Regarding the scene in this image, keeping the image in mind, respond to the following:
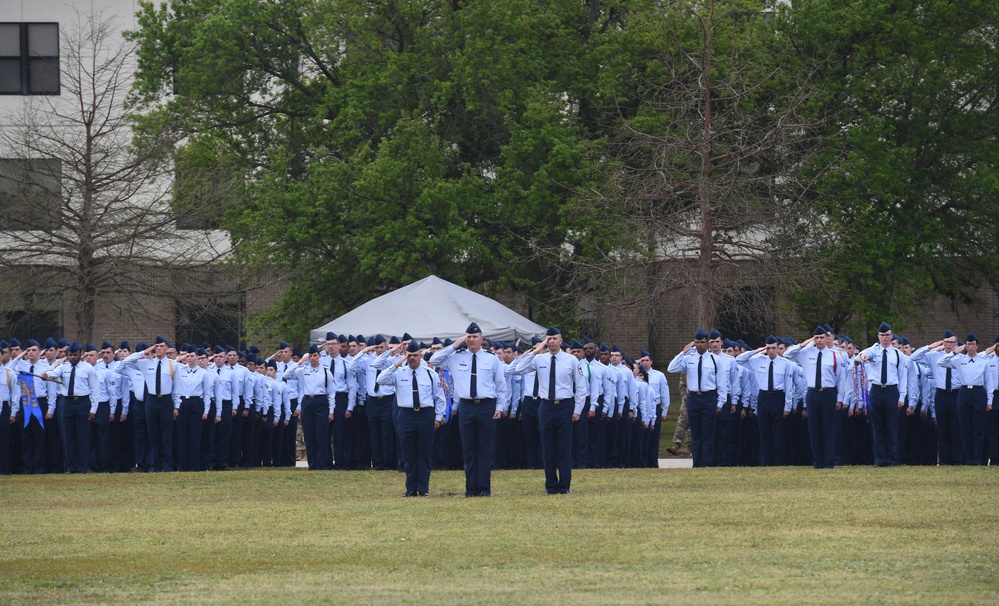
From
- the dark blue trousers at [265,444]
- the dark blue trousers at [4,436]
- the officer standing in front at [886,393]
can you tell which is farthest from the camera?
the dark blue trousers at [265,444]

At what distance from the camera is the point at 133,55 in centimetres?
4134

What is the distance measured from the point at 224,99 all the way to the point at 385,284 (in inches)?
254

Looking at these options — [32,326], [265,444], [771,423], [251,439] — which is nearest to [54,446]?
[251,439]

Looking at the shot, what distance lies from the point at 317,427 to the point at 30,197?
9.88m

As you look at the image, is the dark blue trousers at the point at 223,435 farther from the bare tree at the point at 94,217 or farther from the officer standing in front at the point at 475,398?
the officer standing in front at the point at 475,398

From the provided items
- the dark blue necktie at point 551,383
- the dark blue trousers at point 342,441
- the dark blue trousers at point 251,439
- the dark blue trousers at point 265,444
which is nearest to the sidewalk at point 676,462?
the dark blue trousers at point 342,441

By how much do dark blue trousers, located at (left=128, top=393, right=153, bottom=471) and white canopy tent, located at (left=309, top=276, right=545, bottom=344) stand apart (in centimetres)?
476

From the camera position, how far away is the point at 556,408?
1756cm

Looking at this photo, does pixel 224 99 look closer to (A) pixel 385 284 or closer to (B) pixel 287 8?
(B) pixel 287 8

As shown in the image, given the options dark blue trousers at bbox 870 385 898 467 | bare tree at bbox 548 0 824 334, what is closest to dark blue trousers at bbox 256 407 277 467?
bare tree at bbox 548 0 824 334

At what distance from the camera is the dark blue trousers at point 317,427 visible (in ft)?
78.6

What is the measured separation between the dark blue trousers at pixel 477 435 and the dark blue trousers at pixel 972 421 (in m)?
8.75

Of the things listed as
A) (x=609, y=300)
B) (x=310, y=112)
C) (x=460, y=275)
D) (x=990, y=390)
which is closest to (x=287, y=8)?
(x=310, y=112)

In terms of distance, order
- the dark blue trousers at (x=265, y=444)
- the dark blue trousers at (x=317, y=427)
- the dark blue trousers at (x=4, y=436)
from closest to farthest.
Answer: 1. the dark blue trousers at (x=4, y=436)
2. the dark blue trousers at (x=317, y=427)
3. the dark blue trousers at (x=265, y=444)
